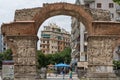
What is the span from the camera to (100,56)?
130 feet

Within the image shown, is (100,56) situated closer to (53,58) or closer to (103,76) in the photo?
(103,76)

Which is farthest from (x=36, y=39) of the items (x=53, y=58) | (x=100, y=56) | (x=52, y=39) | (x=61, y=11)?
(x=52, y=39)

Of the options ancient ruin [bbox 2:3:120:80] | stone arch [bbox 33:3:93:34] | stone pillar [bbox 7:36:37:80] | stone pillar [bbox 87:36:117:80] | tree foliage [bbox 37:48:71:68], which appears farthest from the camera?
tree foliage [bbox 37:48:71:68]

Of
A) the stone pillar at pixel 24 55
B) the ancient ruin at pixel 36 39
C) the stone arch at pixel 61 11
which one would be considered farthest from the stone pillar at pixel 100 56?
the stone pillar at pixel 24 55

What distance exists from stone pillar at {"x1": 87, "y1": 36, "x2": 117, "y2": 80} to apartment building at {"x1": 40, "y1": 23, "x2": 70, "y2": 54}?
4724 inches

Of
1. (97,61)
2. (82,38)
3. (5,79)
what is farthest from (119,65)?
(5,79)

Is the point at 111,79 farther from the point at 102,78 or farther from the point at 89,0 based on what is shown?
the point at 89,0

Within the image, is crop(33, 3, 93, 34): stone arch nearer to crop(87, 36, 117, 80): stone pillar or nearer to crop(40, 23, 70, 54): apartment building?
crop(87, 36, 117, 80): stone pillar

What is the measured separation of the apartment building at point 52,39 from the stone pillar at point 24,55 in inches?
4717

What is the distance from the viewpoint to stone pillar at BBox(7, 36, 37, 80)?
39188 mm

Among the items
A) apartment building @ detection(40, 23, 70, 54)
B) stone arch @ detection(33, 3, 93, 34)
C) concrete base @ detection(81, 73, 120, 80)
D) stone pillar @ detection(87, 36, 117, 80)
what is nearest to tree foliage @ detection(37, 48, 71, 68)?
apartment building @ detection(40, 23, 70, 54)

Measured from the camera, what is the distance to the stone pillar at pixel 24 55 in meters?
39.2

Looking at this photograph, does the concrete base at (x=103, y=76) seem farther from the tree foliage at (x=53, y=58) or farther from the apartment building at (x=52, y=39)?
the apartment building at (x=52, y=39)

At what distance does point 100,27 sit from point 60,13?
3960mm
